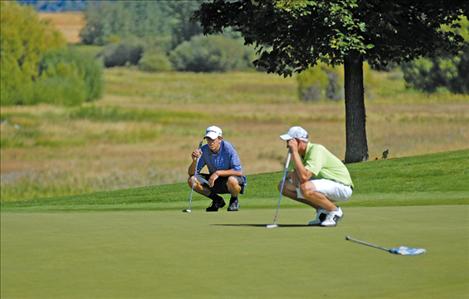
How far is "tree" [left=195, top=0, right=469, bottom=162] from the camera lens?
103 ft

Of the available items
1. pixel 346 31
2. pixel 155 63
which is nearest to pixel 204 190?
pixel 346 31

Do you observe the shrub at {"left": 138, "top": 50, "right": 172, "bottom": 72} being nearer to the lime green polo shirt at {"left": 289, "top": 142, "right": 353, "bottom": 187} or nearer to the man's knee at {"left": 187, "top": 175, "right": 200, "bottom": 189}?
the man's knee at {"left": 187, "top": 175, "right": 200, "bottom": 189}

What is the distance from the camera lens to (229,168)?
17984mm

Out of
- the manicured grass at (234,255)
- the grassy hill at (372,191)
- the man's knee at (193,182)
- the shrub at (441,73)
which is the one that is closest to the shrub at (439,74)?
the shrub at (441,73)

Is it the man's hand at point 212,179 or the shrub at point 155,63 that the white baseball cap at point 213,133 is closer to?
the man's hand at point 212,179

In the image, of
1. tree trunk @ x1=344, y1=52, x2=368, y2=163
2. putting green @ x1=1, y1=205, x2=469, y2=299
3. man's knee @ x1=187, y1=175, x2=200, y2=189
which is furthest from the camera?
tree trunk @ x1=344, y1=52, x2=368, y2=163

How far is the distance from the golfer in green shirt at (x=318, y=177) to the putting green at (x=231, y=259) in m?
0.28

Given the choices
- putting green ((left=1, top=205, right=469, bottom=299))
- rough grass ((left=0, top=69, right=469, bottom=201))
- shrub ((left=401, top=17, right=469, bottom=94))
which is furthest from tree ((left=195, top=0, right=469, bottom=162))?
shrub ((left=401, top=17, right=469, bottom=94))

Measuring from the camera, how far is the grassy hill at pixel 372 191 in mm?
21656

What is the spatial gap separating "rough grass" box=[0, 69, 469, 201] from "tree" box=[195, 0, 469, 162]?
1183 cm

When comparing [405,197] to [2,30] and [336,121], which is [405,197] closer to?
[336,121]

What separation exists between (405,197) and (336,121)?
60.5m

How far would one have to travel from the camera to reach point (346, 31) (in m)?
32.0

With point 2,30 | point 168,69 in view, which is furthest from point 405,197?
point 168,69
